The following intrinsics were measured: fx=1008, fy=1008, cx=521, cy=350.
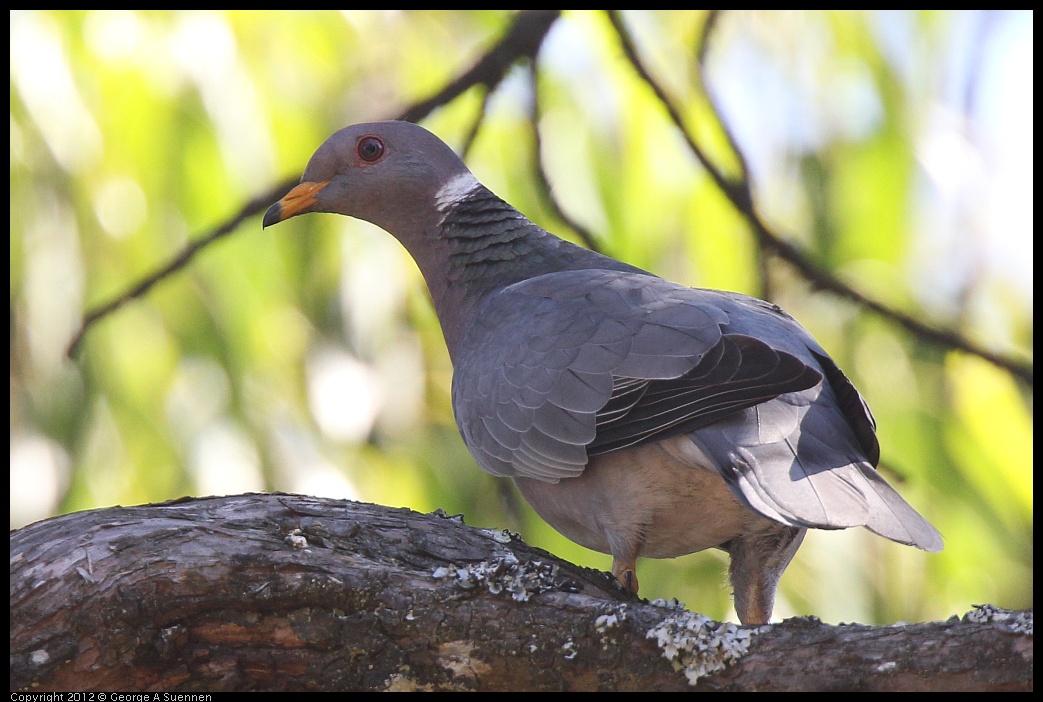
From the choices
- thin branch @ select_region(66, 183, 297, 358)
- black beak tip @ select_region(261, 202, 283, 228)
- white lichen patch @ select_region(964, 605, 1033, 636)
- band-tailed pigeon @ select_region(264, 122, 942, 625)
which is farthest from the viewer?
thin branch @ select_region(66, 183, 297, 358)

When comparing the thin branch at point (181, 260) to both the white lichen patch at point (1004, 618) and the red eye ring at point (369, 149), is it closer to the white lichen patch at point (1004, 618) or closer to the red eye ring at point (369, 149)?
the red eye ring at point (369, 149)

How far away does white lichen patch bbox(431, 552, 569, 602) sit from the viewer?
1.88 m

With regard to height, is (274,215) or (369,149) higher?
(369,149)

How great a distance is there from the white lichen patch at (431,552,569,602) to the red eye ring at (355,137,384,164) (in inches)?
59.7

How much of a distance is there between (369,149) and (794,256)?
156cm

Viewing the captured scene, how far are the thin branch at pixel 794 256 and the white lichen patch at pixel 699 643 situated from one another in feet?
6.60

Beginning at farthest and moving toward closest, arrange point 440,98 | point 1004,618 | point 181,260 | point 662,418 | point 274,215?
point 440,98 < point 181,260 < point 274,215 < point 662,418 < point 1004,618

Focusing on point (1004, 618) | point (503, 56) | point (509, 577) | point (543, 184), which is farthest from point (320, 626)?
point (503, 56)

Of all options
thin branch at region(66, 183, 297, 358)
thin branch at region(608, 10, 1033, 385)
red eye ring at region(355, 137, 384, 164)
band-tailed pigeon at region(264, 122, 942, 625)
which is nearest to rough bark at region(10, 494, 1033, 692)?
band-tailed pigeon at region(264, 122, 942, 625)

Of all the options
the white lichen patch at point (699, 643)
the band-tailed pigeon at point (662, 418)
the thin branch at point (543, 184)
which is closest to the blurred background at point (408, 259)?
the thin branch at point (543, 184)

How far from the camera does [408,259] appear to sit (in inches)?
151

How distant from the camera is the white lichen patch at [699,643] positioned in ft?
5.64

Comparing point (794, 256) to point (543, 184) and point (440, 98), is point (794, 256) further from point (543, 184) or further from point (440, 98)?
point (440, 98)

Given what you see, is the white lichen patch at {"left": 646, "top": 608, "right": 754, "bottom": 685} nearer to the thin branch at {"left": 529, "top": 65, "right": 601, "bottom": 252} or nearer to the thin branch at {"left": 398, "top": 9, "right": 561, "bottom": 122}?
the thin branch at {"left": 529, "top": 65, "right": 601, "bottom": 252}
